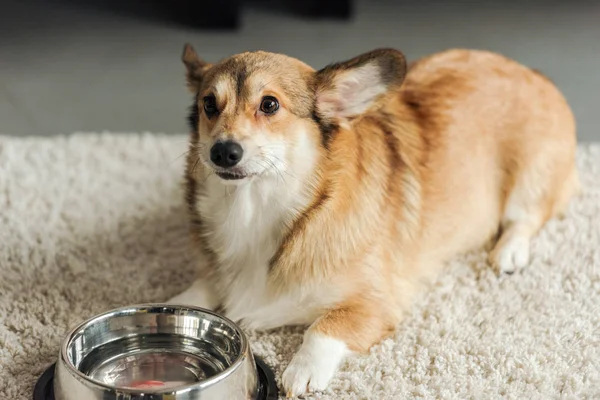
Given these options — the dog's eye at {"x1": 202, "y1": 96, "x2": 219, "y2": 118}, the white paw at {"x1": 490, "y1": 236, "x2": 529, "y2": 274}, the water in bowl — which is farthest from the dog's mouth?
the white paw at {"x1": 490, "y1": 236, "x2": 529, "y2": 274}

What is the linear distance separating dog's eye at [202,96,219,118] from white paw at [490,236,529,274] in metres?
1.03

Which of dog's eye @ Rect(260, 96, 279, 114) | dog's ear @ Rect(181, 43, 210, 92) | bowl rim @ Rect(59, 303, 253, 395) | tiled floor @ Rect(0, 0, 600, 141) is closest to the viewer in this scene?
bowl rim @ Rect(59, 303, 253, 395)

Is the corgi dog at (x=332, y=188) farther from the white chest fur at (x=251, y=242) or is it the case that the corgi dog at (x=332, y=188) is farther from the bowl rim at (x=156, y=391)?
the bowl rim at (x=156, y=391)

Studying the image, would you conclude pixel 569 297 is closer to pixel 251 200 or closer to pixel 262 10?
pixel 251 200

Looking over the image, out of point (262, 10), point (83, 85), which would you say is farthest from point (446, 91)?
point (262, 10)

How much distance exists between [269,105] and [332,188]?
0.27m

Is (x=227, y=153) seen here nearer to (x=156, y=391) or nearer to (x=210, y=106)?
(x=210, y=106)

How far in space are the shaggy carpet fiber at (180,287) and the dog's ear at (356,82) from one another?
60 cm

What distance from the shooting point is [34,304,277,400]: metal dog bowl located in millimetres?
1860

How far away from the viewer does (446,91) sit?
8.30 ft

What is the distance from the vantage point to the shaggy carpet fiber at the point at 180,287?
2008mm

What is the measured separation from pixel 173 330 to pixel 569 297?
1.13 m

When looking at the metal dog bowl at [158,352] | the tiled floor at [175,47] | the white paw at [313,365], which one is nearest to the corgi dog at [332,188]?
the white paw at [313,365]

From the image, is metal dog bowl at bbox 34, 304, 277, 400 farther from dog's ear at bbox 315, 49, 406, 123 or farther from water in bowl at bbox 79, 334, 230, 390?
dog's ear at bbox 315, 49, 406, 123
